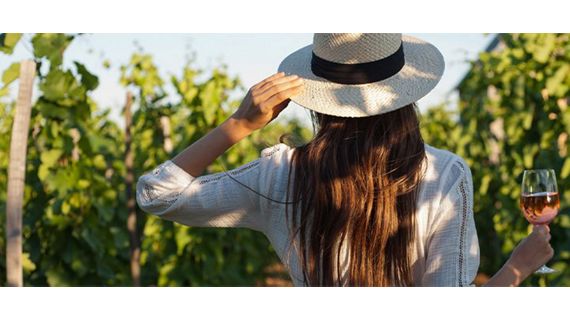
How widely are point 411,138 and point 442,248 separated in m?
0.24

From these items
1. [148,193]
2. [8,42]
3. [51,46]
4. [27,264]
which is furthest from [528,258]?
[27,264]

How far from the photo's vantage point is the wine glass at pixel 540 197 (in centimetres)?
255

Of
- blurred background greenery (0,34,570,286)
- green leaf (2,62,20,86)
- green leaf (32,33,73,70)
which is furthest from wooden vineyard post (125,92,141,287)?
green leaf (2,62,20,86)

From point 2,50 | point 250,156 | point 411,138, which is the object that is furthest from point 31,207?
point 411,138

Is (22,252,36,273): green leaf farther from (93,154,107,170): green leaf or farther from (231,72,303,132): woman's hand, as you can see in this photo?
Result: (231,72,303,132): woman's hand

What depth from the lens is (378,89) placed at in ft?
6.05

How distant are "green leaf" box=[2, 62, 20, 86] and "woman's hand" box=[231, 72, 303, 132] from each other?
2.75m

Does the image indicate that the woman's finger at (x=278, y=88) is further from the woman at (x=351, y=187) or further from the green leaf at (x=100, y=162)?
the green leaf at (x=100, y=162)

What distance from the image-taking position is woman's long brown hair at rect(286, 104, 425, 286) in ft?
5.67

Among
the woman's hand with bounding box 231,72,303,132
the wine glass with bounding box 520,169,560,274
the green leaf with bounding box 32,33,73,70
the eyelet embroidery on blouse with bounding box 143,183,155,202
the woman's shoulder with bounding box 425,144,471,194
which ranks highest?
the green leaf with bounding box 32,33,73,70

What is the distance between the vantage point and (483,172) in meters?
8.30

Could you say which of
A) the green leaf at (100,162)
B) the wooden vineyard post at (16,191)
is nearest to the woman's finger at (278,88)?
the wooden vineyard post at (16,191)

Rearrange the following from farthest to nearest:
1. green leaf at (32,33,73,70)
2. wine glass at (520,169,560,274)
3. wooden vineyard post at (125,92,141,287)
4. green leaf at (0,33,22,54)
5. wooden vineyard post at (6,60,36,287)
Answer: wooden vineyard post at (125,92,141,287), green leaf at (32,33,73,70), green leaf at (0,33,22,54), wooden vineyard post at (6,60,36,287), wine glass at (520,169,560,274)

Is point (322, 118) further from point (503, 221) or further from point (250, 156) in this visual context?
point (250, 156)
